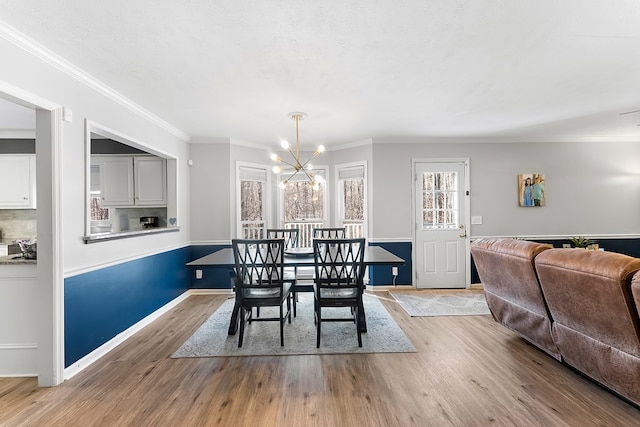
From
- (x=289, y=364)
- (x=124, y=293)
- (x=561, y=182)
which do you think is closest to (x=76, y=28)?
(x=124, y=293)

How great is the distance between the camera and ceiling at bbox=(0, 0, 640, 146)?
1762mm

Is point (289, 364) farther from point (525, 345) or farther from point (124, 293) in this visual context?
point (525, 345)

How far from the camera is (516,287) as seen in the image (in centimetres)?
251

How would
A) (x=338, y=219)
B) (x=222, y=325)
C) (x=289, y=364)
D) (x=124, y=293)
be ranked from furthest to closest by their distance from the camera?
1. (x=338, y=219)
2. (x=222, y=325)
3. (x=124, y=293)
4. (x=289, y=364)

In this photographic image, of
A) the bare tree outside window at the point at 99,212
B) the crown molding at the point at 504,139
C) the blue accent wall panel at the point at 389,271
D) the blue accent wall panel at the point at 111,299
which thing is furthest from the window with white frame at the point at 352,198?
the bare tree outside window at the point at 99,212

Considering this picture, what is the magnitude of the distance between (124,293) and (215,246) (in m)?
1.74

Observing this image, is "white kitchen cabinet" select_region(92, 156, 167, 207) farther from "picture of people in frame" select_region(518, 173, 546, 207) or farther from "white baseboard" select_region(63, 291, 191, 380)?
"picture of people in frame" select_region(518, 173, 546, 207)

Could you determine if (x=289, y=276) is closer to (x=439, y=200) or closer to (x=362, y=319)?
(x=362, y=319)

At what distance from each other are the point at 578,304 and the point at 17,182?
6205 millimetres

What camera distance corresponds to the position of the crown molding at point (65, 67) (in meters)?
1.93

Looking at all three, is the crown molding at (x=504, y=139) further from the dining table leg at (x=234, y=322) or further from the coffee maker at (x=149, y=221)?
the coffee maker at (x=149, y=221)

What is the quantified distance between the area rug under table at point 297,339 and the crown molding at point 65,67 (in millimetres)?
2535

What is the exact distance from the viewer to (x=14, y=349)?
231cm

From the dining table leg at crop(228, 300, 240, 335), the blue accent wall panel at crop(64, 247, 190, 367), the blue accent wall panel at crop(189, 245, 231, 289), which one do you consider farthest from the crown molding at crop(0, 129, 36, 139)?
the dining table leg at crop(228, 300, 240, 335)
